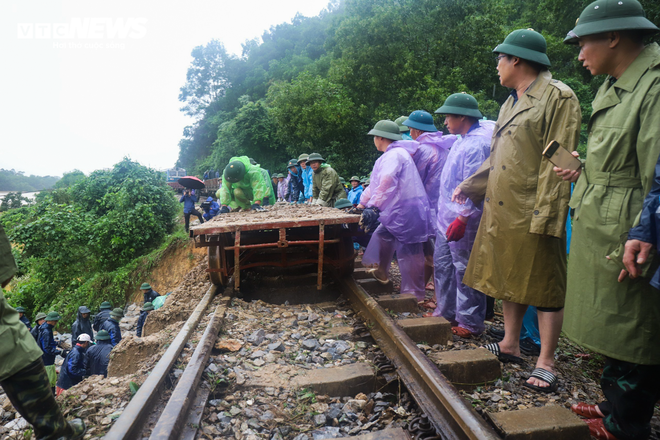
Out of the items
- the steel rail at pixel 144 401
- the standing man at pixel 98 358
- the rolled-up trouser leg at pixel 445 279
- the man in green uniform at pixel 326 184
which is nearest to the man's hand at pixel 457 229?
the rolled-up trouser leg at pixel 445 279

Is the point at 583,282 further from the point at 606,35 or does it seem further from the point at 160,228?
the point at 160,228

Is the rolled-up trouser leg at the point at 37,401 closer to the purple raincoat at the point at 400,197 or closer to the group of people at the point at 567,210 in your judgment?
the group of people at the point at 567,210

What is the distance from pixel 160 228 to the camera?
15844 mm

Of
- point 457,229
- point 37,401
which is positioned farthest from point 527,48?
point 37,401

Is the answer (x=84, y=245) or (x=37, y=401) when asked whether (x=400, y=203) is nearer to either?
(x=37, y=401)

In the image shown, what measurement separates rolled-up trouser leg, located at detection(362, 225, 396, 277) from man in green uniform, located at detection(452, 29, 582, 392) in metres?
1.81

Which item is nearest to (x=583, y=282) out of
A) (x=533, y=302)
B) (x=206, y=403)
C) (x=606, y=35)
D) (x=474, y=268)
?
(x=533, y=302)

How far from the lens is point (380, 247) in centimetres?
477

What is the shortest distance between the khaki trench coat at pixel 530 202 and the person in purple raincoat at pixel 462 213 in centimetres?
46

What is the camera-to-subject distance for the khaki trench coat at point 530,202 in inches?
95.0

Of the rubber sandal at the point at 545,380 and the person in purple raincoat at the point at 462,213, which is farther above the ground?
the person in purple raincoat at the point at 462,213

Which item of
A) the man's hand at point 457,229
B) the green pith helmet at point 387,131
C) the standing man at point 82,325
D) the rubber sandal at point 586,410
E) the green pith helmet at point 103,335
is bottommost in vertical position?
the standing man at point 82,325

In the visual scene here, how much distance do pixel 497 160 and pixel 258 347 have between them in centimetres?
243

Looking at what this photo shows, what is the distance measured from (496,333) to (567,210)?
154 cm
